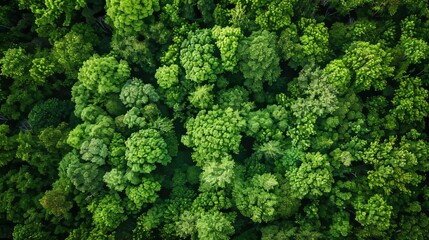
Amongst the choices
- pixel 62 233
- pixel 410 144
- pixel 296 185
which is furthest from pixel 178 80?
pixel 410 144

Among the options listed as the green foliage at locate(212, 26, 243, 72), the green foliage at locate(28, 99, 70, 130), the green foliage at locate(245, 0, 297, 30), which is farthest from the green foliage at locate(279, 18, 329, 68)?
the green foliage at locate(28, 99, 70, 130)

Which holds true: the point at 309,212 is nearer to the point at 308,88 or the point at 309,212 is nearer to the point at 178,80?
the point at 308,88

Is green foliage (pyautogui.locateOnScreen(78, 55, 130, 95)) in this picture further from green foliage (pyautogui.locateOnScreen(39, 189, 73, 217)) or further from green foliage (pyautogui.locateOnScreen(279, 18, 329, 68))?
green foliage (pyautogui.locateOnScreen(279, 18, 329, 68))

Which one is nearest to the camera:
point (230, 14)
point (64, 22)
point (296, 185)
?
point (296, 185)

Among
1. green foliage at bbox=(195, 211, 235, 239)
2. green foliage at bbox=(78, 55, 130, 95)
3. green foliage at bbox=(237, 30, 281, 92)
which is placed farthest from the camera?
green foliage at bbox=(78, 55, 130, 95)

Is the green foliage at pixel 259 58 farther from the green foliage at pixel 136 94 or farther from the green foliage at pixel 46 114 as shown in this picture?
the green foliage at pixel 46 114

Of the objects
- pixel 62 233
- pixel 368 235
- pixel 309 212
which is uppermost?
pixel 62 233

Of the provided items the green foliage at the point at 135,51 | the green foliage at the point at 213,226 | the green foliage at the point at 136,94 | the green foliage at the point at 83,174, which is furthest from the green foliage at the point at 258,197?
the green foliage at the point at 135,51

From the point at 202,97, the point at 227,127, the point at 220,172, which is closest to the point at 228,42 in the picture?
the point at 202,97
